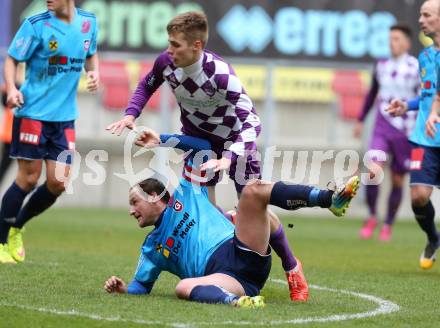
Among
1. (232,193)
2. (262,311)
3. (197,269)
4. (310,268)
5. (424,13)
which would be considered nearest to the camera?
(262,311)

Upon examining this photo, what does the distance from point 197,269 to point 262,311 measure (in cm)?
71

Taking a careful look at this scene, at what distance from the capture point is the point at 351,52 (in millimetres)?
19953

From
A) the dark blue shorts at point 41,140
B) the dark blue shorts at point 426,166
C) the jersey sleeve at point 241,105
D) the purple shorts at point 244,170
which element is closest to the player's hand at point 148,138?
the jersey sleeve at point 241,105

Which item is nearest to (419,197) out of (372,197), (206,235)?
(206,235)

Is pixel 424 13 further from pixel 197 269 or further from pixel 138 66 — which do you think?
pixel 138 66

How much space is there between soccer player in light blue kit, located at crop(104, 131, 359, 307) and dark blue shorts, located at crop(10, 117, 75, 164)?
223 cm

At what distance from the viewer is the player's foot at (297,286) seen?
7289mm

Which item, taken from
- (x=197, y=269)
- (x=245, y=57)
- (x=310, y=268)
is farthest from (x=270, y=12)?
(x=197, y=269)

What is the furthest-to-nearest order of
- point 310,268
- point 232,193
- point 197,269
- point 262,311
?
point 232,193, point 310,268, point 197,269, point 262,311

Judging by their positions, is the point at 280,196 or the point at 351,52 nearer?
the point at 280,196

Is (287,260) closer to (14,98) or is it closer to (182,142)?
(182,142)

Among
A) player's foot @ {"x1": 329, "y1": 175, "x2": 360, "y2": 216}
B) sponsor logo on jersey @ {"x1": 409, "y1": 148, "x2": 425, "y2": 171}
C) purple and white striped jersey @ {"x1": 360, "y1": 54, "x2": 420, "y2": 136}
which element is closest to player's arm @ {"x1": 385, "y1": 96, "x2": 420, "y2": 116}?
sponsor logo on jersey @ {"x1": 409, "y1": 148, "x2": 425, "y2": 171}

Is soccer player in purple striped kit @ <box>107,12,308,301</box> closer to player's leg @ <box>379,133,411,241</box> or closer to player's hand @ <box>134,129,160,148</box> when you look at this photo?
player's hand @ <box>134,129,160,148</box>

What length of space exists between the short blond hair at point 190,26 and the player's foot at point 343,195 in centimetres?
Answer: 174
